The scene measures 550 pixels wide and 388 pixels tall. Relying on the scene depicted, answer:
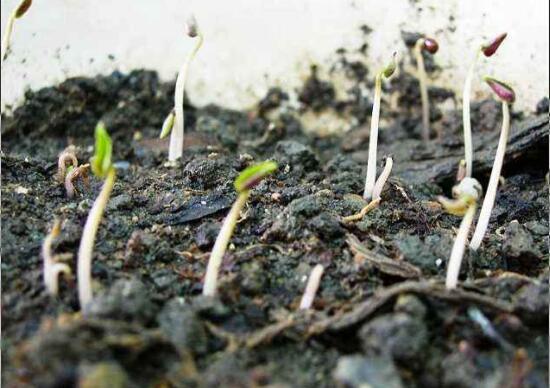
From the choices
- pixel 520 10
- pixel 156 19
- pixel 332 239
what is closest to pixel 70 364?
pixel 332 239

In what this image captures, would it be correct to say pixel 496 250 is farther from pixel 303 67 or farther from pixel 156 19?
pixel 156 19

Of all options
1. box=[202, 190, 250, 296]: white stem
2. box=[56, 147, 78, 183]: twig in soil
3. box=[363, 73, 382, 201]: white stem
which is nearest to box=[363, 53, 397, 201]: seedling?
box=[363, 73, 382, 201]: white stem

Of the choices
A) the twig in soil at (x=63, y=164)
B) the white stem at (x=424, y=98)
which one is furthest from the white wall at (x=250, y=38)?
the twig in soil at (x=63, y=164)

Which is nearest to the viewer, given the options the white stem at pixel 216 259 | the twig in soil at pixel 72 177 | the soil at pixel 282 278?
the soil at pixel 282 278

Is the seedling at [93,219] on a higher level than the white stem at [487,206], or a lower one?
higher

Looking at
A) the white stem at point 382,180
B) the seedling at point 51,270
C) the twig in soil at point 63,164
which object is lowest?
the white stem at point 382,180

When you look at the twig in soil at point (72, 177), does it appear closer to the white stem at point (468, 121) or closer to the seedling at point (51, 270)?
the seedling at point (51, 270)

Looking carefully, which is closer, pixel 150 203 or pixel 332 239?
pixel 332 239
